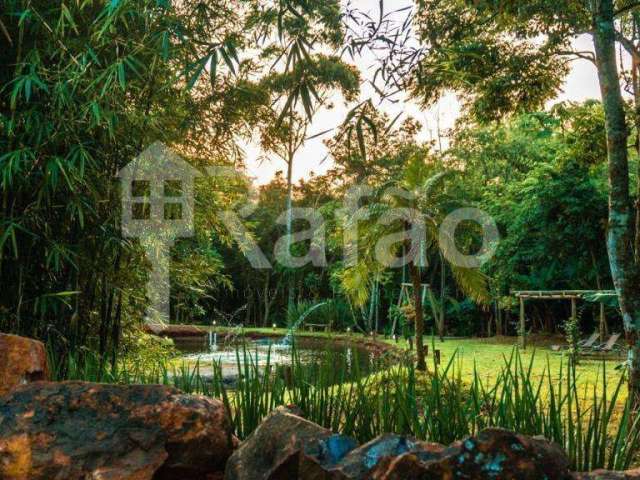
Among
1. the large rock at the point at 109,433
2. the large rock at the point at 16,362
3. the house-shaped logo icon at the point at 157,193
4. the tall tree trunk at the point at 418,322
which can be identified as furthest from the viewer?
the tall tree trunk at the point at 418,322

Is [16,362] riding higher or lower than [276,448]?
higher

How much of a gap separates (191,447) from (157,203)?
3.32m

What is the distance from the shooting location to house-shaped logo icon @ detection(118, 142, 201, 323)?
4602mm

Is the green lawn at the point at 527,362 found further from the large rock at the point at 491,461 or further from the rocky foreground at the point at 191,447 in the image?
the large rock at the point at 491,461

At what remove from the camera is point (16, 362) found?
7.88 feet

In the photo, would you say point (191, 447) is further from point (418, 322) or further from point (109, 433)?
point (418, 322)

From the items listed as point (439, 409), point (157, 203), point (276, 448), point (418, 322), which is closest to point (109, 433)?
point (276, 448)

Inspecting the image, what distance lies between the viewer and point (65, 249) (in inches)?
143

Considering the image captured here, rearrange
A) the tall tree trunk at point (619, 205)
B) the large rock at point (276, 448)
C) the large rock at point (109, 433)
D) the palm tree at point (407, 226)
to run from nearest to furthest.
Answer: the large rock at point (276, 448)
the large rock at point (109, 433)
the tall tree trunk at point (619, 205)
the palm tree at point (407, 226)

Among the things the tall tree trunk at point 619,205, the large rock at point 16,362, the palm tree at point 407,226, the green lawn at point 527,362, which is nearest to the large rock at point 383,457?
the large rock at point 16,362

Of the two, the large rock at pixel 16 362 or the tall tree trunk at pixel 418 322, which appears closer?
the large rock at pixel 16 362

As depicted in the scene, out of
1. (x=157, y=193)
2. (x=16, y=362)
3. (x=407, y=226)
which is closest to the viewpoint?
(x=16, y=362)

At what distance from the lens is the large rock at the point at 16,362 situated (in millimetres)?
2389

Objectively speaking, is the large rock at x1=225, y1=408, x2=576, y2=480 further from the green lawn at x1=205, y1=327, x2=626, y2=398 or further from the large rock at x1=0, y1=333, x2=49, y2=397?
the green lawn at x1=205, y1=327, x2=626, y2=398
